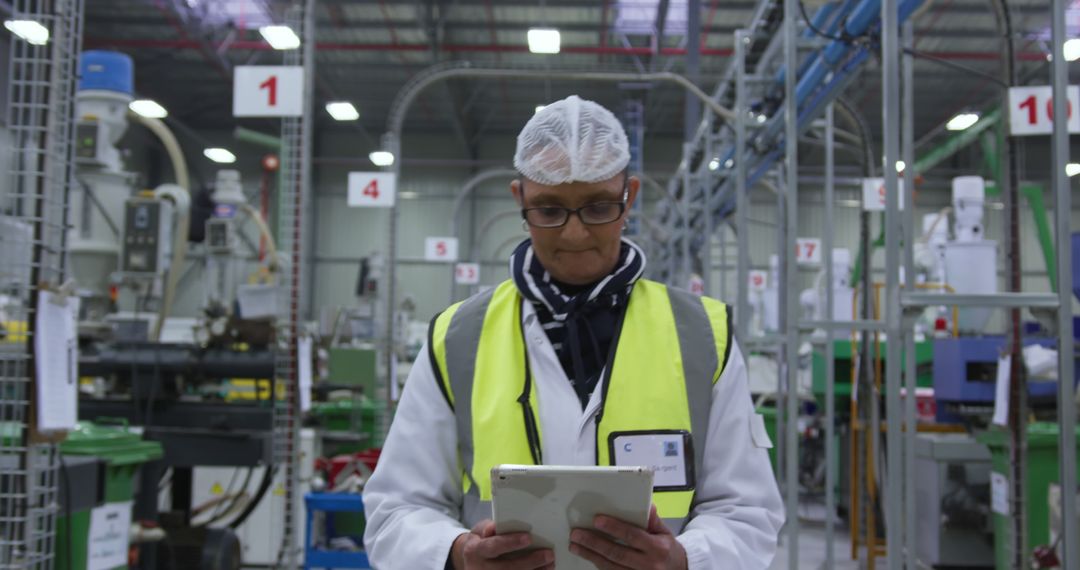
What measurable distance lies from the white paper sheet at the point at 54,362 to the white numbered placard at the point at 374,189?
3740 millimetres

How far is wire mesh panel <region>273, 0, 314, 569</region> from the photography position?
132 inches

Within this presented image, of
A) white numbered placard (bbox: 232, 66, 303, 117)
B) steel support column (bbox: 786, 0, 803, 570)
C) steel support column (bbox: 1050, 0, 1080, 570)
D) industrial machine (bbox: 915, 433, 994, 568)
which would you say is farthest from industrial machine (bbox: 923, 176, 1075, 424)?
white numbered placard (bbox: 232, 66, 303, 117)

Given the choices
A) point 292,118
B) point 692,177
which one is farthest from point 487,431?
point 692,177

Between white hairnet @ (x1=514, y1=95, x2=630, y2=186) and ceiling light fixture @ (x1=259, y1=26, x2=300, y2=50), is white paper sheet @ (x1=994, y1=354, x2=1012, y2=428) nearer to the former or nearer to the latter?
white hairnet @ (x1=514, y1=95, x2=630, y2=186)

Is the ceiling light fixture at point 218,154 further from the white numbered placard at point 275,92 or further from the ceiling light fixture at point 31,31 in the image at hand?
the ceiling light fixture at point 31,31

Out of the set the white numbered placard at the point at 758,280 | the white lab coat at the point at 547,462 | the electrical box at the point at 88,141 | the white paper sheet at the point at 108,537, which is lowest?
the white paper sheet at the point at 108,537

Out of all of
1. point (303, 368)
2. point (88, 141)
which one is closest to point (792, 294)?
point (303, 368)

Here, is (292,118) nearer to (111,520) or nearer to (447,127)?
(111,520)

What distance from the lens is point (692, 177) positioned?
7.53 m

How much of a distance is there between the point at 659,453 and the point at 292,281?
2.40 m

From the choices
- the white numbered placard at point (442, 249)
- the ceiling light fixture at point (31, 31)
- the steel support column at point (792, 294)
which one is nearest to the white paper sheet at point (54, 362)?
the ceiling light fixture at point (31, 31)

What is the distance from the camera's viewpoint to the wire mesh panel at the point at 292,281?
3.36 meters

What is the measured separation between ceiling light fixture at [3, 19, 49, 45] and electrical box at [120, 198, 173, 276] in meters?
1.78

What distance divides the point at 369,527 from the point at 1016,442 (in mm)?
2641
